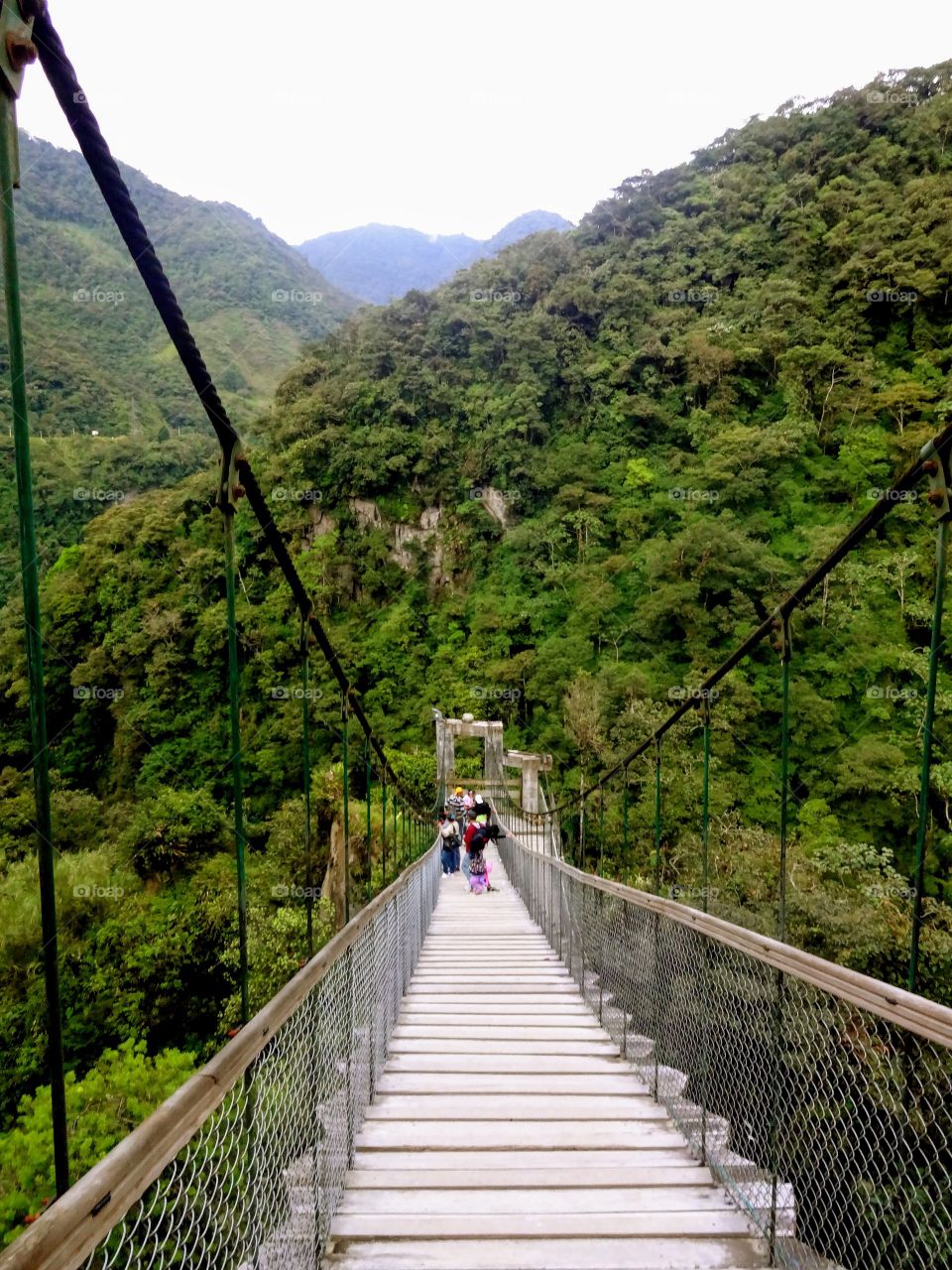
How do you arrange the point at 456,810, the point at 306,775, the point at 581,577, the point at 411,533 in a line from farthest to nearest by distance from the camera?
the point at 411,533 < the point at 581,577 < the point at 456,810 < the point at 306,775

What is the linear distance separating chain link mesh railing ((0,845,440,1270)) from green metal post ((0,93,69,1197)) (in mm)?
127

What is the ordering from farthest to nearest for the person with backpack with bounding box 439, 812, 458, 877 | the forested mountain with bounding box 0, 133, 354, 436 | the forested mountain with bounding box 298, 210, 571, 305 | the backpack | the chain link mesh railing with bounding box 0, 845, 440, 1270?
the forested mountain with bounding box 298, 210, 571, 305, the forested mountain with bounding box 0, 133, 354, 436, the person with backpack with bounding box 439, 812, 458, 877, the backpack, the chain link mesh railing with bounding box 0, 845, 440, 1270

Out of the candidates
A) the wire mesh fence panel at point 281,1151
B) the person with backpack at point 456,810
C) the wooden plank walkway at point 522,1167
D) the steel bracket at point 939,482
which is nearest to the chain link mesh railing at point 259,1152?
the wire mesh fence panel at point 281,1151

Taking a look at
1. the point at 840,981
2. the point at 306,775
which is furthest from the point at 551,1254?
the point at 306,775

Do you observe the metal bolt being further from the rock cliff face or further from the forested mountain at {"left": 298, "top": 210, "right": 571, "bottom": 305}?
the forested mountain at {"left": 298, "top": 210, "right": 571, "bottom": 305}

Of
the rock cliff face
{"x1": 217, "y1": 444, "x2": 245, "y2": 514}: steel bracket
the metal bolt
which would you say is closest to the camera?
the metal bolt

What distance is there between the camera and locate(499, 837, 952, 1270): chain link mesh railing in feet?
4.03

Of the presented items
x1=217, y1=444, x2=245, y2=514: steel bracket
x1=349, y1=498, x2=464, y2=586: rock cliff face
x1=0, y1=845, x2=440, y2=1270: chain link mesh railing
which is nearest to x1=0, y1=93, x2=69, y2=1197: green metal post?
x1=0, y1=845, x2=440, y2=1270: chain link mesh railing

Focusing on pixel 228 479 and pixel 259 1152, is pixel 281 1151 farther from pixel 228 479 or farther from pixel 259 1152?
pixel 228 479

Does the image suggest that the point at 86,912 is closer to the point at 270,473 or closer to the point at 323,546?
the point at 323,546

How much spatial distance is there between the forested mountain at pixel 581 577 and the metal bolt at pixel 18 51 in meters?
7.27

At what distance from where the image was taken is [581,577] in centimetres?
1923

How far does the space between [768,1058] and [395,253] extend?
118m

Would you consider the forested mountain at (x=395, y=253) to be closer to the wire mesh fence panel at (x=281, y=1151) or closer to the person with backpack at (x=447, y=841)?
the person with backpack at (x=447, y=841)
